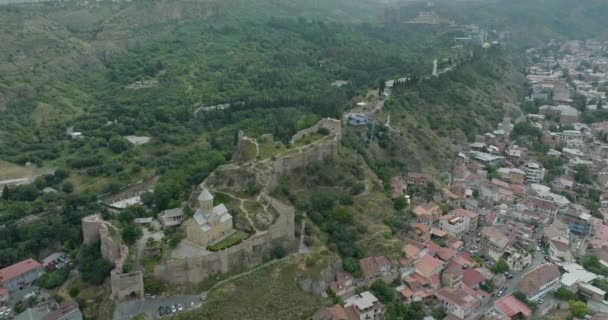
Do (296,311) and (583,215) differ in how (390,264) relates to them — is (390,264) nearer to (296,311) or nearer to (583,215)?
(296,311)

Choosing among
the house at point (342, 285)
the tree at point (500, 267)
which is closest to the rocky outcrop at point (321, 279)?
the house at point (342, 285)

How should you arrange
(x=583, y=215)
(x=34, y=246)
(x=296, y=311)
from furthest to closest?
(x=583, y=215), (x=34, y=246), (x=296, y=311)

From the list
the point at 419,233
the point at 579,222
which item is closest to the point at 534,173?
the point at 579,222

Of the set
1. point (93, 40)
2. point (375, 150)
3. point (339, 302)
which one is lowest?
point (339, 302)

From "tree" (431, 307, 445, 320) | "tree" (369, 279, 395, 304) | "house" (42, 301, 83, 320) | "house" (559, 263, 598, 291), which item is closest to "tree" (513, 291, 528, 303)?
"house" (559, 263, 598, 291)

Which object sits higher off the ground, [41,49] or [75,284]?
[41,49]

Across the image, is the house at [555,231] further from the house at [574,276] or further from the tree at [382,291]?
the tree at [382,291]

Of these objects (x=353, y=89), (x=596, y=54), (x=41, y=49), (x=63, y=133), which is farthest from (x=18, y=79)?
(x=596, y=54)
